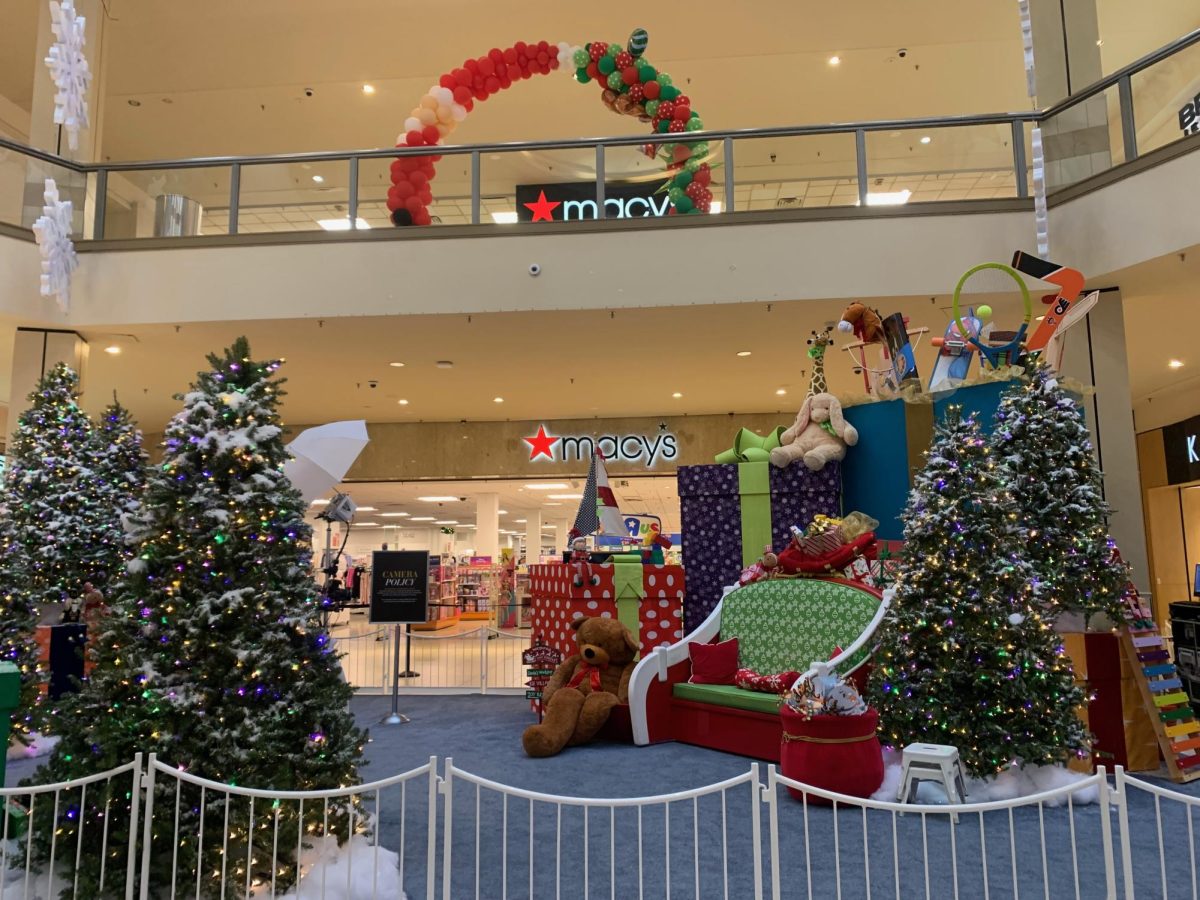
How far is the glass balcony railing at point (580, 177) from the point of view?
8219 millimetres

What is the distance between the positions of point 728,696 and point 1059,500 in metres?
2.48

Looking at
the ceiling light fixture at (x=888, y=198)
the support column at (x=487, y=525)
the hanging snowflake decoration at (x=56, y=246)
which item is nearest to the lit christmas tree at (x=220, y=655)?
the hanging snowflake decoration at (x=56, y=246)

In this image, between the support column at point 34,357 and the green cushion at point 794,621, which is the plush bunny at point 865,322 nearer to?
the green cushion at point 794,621

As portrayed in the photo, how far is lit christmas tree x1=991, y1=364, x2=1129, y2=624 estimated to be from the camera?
551 centimetres

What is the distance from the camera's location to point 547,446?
1352cm

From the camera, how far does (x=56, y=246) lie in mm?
8352

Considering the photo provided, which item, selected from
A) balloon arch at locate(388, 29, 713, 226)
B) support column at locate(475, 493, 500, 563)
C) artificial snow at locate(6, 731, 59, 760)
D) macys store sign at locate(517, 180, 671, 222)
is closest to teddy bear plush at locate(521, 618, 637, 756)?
artificial snow at locate(6, 731, 59, 760)

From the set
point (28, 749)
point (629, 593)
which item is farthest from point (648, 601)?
point (28, 749)

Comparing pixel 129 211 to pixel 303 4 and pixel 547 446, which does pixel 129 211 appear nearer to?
pixel 303 4

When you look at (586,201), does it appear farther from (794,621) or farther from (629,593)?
(794,621)

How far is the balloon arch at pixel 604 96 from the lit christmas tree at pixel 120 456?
314cm

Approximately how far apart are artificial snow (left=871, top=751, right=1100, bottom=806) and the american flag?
3.48 m

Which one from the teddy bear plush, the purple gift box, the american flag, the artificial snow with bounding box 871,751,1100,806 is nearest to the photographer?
the artificial snow with bounding box 871,751,1100,806

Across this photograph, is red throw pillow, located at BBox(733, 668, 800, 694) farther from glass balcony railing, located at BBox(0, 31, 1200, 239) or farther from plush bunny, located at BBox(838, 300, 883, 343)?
glass balcony railing, located at BBox(0, 31, 1200, 239)
